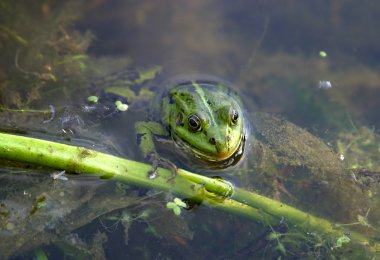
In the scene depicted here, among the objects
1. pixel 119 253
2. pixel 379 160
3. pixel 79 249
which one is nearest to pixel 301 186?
pixel 379 160

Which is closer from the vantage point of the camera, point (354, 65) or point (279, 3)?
point (354, 65)

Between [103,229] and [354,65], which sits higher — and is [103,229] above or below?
below

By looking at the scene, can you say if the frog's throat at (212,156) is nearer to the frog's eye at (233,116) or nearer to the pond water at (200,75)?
the pond water at (200,75)

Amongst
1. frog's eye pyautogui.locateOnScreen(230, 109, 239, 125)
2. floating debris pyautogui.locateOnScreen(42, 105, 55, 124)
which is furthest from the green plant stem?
floating debris pyautogui.locateOnScreen(42, 105, 55, 124)

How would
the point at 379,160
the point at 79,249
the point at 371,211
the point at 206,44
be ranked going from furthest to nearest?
the point at 206,44 < the point at 379,160 < the point at 371,211 < the point at 79,249

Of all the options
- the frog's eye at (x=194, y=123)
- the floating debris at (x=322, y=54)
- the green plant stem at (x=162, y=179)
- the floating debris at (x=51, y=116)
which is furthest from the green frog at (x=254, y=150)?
the floating debris at (x=322, y=54)

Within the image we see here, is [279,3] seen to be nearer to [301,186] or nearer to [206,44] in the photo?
[206,44]

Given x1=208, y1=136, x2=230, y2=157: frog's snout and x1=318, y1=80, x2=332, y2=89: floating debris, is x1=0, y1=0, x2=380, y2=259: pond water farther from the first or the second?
x1=208, y1=136, x2=230, y2=157: frog's snout
